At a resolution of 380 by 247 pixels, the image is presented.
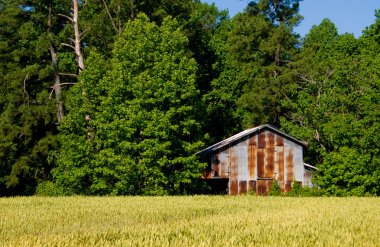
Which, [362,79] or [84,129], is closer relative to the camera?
[84,129]

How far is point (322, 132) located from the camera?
4741 cm

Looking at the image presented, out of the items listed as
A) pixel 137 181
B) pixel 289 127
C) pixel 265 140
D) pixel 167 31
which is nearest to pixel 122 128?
pixel 137 181

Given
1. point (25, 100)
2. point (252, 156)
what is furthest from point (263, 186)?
point (25, 100)

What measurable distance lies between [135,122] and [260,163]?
38.5 ft

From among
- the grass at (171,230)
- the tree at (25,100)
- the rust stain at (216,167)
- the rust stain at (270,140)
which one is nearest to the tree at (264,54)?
the rust stain at (270,140)

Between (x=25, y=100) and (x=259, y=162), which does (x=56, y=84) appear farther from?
(x=259, y=162)

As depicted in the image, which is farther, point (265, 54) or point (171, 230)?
point (265, 54)

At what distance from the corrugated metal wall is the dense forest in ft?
7.86

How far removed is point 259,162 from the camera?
44.7m

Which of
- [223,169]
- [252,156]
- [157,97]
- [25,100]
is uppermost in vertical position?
[25,100]

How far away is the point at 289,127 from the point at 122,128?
18.1 meters

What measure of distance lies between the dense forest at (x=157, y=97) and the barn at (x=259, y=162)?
211 centimetres

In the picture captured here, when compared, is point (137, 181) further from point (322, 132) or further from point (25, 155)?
point (322, 132)

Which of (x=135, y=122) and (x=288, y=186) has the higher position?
(x=135, y=122)
